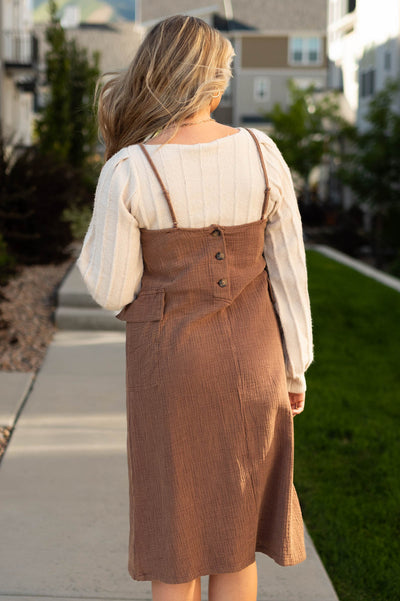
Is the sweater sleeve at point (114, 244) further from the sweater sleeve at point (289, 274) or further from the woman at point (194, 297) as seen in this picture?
the sweater sleeve at point (289, 274)

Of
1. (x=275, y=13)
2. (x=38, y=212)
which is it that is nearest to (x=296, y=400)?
(x=38, y=212)

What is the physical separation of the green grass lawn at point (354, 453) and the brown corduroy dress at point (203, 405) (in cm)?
120

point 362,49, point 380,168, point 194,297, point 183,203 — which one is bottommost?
point 380,168

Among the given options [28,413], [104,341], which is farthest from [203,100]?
[104,341]

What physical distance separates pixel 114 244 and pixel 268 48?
47.5m

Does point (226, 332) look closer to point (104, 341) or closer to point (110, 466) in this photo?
point (110, 466)

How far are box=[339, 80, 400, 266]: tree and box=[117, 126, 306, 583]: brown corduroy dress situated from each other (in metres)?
22.2

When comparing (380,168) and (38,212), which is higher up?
(380,168)

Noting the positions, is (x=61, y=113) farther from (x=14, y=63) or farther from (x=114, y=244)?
(x=114, y=244)

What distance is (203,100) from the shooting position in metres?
1.97

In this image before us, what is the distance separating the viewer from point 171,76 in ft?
6.39

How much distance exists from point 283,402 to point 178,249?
517 mm

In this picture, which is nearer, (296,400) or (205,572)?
(205,572)

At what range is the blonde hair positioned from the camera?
76.5 inches
